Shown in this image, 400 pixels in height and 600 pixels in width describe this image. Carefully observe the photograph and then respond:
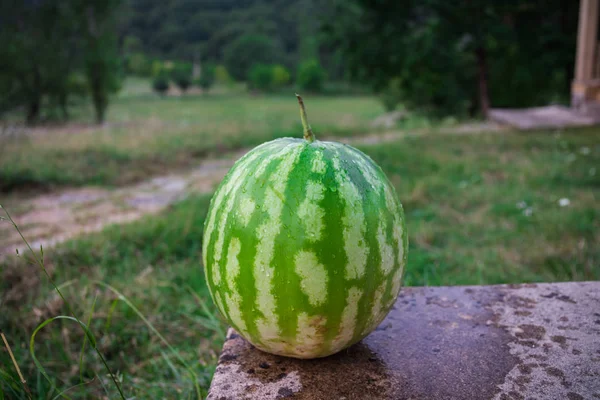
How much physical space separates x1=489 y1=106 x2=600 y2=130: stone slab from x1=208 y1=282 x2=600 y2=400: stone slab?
17.0 feet

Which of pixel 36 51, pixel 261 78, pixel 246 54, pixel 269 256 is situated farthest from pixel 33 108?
pixel 246 54

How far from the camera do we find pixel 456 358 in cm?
134

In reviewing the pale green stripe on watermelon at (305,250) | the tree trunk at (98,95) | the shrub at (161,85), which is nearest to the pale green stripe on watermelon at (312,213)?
the pale green stripe on watermelon at (305,250)

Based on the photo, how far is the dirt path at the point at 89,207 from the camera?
3984 mm

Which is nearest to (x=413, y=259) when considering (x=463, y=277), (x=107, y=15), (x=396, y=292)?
(x=463, y=277)

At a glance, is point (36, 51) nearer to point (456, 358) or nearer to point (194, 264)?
point (194, 264)

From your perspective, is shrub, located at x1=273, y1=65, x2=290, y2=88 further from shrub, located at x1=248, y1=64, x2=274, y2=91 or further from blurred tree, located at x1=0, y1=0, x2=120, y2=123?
blurred tree, located at x1=0, y1=0, x2=120, y2=123

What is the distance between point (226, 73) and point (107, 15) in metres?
39.8

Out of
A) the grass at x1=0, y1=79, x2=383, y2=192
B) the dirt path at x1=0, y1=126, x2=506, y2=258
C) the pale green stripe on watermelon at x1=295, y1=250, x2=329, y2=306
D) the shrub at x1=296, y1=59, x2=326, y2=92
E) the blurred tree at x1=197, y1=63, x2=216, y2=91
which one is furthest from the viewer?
the shrub at x1=296, y1=59, x2=326, y2=92

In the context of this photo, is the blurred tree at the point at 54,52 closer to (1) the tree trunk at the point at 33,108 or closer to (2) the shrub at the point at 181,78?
(1) the tree trunk at the point at 33,108

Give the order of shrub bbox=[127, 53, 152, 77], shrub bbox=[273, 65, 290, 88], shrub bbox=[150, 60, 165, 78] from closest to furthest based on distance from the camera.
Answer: shrub bbox=[150, 60, 165, 78], shrub bbox=[273, 65, 290, 88], shrub bbox=[127, 53, 152, 77]

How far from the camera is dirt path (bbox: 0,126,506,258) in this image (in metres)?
3.98

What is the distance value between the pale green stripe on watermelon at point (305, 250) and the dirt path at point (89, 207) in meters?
2.60

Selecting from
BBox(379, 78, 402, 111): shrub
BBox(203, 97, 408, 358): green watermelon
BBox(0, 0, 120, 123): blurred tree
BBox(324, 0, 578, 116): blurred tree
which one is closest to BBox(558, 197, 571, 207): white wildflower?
BBox(203, 97, 408, 358): green watermelon
